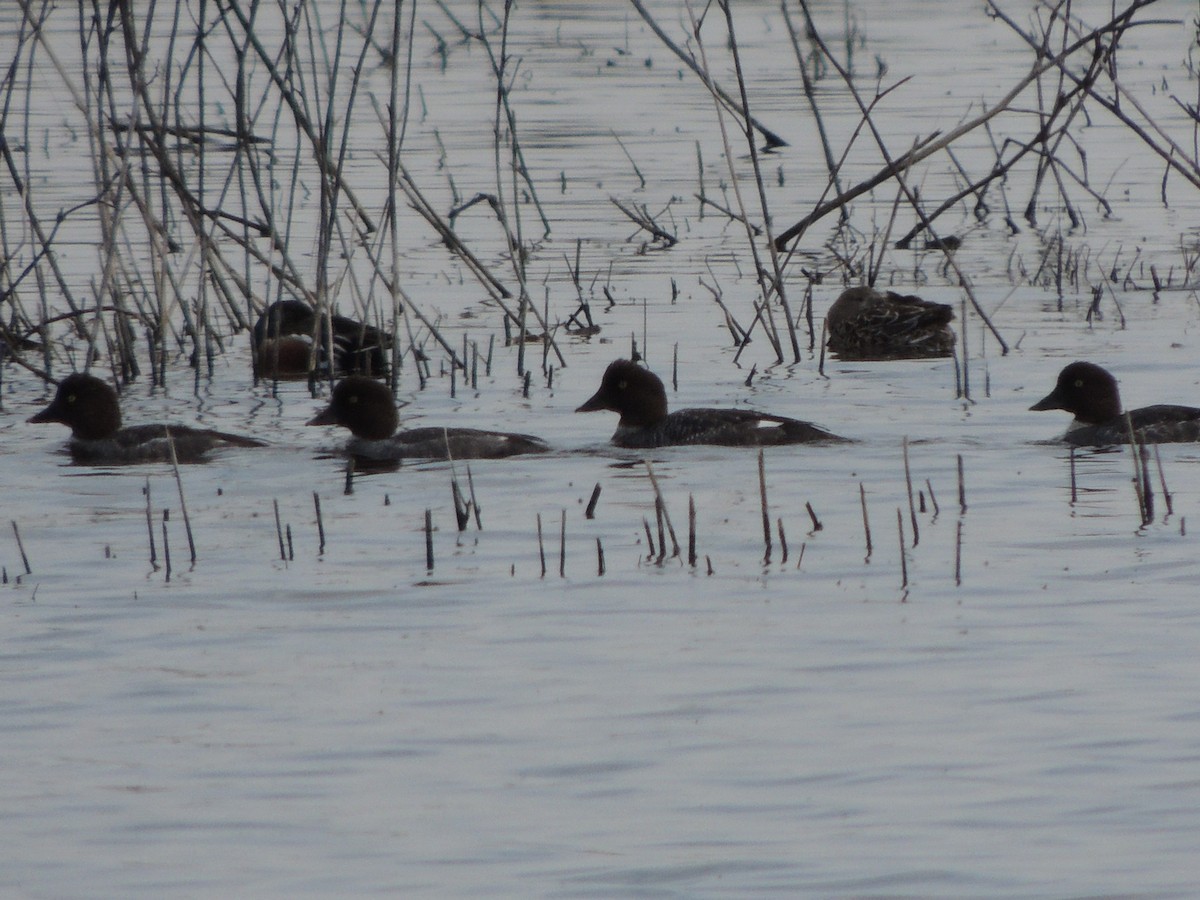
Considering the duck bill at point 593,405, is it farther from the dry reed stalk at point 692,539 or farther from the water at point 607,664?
the dry reed stalk at point 692,539

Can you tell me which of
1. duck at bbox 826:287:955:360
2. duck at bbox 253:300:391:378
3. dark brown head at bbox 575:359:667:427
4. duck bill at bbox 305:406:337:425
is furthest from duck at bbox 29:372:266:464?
duck at bbox 826:287:955:360

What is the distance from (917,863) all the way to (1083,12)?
32.2 m

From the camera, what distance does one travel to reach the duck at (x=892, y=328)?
1258cm

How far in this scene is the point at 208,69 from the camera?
3238 cm

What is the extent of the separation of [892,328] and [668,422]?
10.0 ft

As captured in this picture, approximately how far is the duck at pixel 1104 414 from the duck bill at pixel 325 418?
138 inches

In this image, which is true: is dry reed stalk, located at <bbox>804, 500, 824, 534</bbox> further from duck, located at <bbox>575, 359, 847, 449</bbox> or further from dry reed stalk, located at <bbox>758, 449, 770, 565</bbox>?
duck, located at <bbox>575, 359, 847, 449</bbox>

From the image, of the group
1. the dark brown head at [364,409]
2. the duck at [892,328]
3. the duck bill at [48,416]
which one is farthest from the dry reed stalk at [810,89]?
the duck bill at [48,416]

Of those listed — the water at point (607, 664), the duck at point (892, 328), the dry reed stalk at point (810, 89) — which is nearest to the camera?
the water at point (607, 664)

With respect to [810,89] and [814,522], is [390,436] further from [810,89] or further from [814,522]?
[814,522]

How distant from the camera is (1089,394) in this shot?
33.0 feet

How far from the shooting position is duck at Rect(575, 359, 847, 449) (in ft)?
31.2

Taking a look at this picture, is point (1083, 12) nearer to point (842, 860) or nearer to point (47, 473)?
point (47, 473)

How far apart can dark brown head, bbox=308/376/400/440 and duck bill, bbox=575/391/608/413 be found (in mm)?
994
